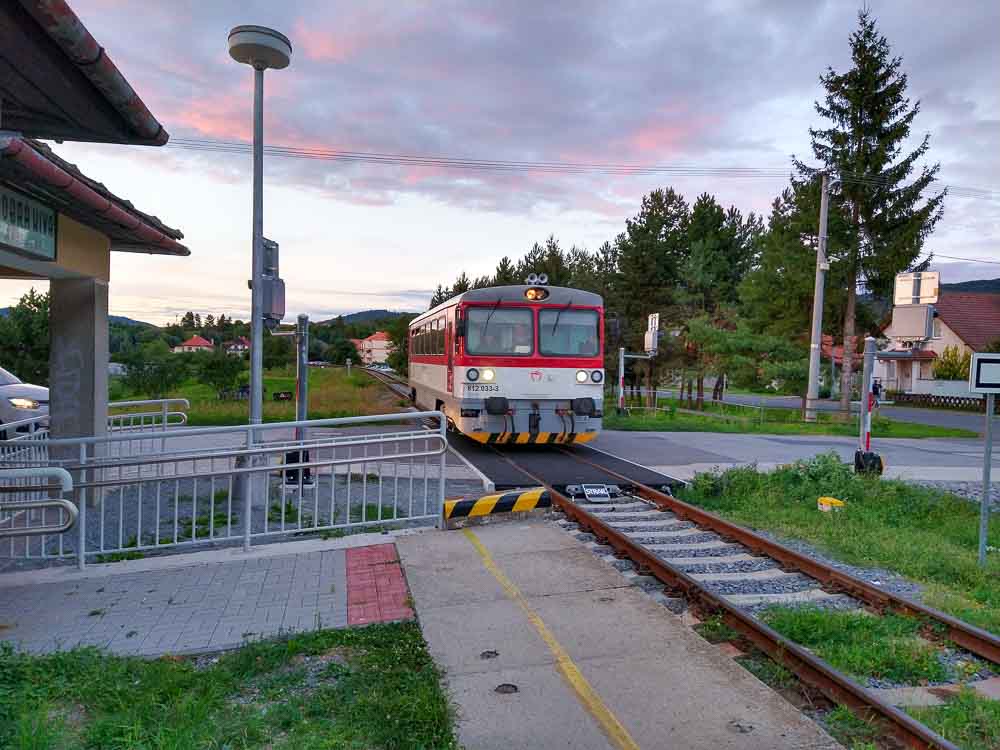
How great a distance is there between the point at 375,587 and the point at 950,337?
55.2 metres

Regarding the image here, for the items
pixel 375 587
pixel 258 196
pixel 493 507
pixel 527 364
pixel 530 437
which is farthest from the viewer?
pixel 530 437

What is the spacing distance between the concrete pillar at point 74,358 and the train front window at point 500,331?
6186 millimetres

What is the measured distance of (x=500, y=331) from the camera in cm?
1412

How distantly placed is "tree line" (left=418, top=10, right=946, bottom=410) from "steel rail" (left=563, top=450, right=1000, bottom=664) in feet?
47.3

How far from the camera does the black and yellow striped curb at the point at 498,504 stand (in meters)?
8.36

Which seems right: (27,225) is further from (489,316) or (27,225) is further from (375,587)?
(489,316)

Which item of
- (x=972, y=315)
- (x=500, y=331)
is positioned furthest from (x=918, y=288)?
(x=972, y=315)

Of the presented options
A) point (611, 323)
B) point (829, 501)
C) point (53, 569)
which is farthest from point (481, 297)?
point (53, 569)

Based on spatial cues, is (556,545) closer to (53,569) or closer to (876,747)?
(876,747)

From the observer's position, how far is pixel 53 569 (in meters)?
7.09

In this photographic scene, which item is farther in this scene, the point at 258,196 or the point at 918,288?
the point at 918,288

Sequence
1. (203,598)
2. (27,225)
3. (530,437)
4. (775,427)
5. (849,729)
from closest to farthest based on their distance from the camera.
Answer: (849,729)
(203,598)
(27,225)
(530,437)
(775,427)

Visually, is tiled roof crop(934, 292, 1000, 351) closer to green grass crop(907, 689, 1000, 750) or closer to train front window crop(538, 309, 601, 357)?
train front window crop(538, 309, 601, 357)

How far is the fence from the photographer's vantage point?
7328mm
